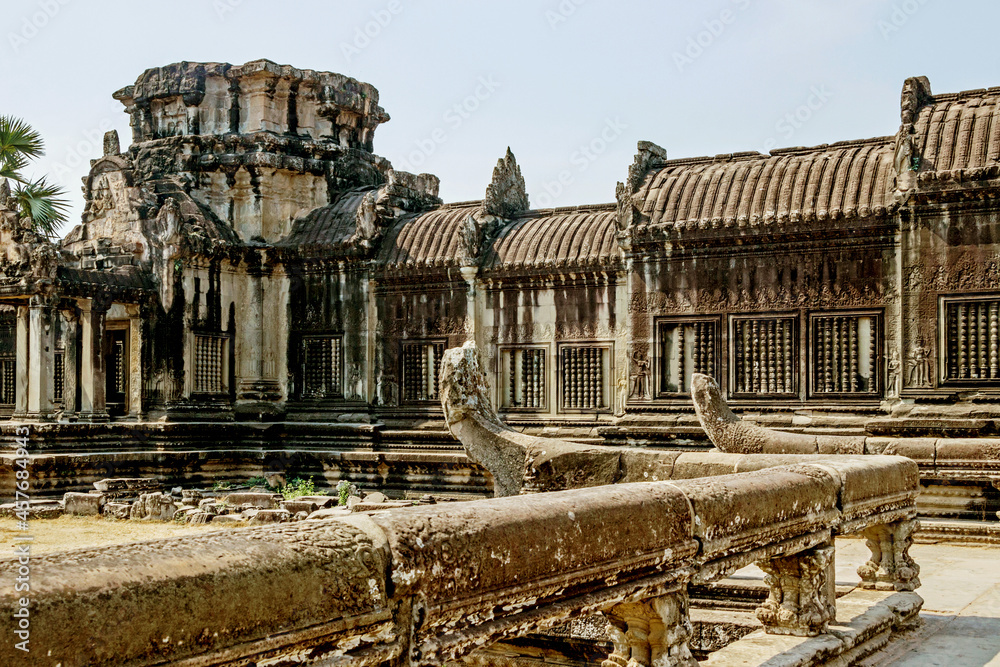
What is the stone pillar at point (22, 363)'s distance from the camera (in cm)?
1803

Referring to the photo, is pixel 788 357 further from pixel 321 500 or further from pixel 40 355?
pixel 40 355

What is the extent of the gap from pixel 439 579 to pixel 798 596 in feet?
9.50

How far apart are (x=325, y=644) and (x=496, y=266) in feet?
46.2

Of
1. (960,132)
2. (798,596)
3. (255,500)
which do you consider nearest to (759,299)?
(960,132)

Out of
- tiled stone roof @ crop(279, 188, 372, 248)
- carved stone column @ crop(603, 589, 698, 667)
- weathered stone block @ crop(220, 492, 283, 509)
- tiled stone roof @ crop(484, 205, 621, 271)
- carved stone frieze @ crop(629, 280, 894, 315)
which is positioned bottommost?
weathered stone block @ crop(220, 492, 283, 509)

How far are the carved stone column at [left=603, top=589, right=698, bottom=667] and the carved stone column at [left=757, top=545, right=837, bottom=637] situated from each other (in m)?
1.15

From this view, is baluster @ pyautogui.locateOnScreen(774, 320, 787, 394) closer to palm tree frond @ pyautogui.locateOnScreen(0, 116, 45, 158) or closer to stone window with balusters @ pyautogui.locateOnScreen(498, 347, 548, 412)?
stone window with balusters @ pyautogui.locateOnScreen(498, 347, 548, 412)

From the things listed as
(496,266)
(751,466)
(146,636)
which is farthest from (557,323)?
(146,636)

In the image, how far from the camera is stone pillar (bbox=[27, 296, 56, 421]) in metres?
17.3

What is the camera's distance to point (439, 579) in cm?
326

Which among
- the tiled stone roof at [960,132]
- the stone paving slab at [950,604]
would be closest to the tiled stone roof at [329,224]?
the tiled stone roof at [960,132]

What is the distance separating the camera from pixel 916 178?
13.1 m

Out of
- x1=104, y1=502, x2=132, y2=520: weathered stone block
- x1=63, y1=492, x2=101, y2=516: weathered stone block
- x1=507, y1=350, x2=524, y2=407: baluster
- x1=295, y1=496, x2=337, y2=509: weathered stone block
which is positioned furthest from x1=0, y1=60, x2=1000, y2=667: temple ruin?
x1=295, y1=496, x2=337, y2=509: weathered stone block

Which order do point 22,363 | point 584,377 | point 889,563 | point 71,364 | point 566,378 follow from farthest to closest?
point 22,363 < point 71,364 < point 566,378 < point 584,377 < point 889,563
